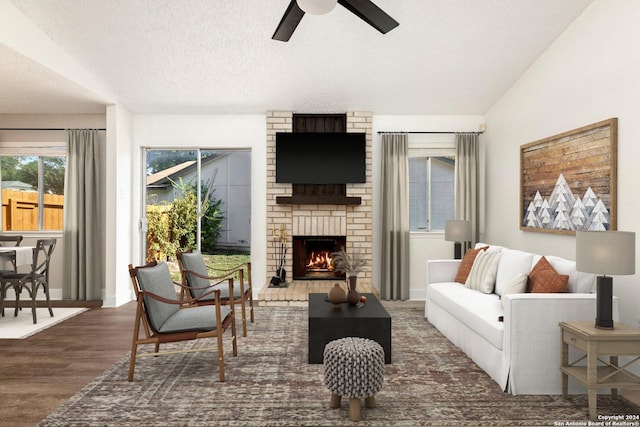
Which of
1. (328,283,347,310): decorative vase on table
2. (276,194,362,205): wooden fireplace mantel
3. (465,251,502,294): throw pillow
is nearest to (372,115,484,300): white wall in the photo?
(276,194,362,205): wooden fireplace mantel

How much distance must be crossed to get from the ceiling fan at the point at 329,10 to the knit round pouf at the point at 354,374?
2185 millimetres

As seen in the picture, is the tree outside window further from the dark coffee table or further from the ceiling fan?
the ceiling fan

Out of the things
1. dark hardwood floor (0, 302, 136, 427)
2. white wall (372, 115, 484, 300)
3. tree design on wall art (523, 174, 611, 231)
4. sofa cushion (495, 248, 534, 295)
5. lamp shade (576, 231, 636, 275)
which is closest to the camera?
lamp shade (576, 231, 636, 275)

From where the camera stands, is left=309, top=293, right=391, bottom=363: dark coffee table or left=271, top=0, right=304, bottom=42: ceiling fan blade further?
left=309, top=293, right=391, bottom=363: dark coffee table

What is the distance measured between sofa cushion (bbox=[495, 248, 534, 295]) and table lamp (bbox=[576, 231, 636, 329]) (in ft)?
3.58

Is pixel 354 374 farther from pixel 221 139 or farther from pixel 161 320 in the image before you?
pixel 221 139

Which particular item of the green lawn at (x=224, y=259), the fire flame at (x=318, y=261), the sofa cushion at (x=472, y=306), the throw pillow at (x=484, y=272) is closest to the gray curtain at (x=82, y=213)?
the green lawn at (x=224, y=259)

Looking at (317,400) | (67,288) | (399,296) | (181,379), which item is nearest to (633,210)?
(317,400)

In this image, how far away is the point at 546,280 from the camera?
334 cm

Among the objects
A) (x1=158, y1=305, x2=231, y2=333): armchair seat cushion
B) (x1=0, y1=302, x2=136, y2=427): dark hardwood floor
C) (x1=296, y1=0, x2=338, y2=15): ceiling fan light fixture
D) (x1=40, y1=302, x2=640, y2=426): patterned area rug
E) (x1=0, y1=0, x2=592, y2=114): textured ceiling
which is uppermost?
(x1=0, y1=0, x2=592, y2=114): textured ceiling

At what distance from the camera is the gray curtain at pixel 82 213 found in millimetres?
6082

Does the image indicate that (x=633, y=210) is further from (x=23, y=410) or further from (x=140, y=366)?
(x=23, y=410)

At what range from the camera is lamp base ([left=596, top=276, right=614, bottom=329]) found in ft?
9.00

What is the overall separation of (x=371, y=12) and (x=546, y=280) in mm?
2383
